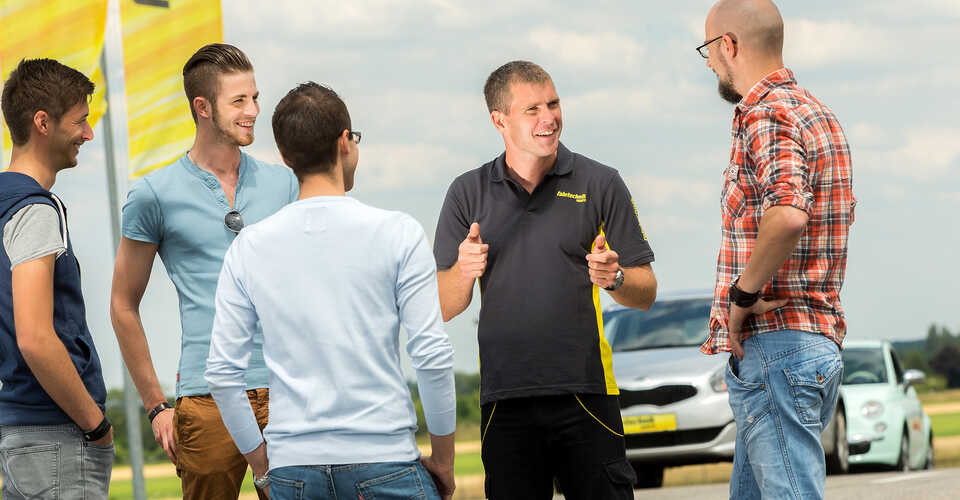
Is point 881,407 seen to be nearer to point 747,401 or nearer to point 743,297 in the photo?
point 747,401

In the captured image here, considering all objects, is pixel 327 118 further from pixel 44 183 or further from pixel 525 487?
pixel 525 487

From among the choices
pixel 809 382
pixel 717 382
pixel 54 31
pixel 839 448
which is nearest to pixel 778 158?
pixel 809 382

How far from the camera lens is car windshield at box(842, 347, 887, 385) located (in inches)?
577

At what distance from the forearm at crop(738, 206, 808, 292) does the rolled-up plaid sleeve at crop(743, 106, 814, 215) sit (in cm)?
4

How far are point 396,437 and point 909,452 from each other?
13.6m

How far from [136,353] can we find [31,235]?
76 centimetres

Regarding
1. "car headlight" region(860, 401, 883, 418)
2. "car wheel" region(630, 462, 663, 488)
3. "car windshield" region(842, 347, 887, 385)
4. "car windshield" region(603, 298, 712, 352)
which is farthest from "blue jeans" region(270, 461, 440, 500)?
"car windshield" region(842, 347, 887, 385)

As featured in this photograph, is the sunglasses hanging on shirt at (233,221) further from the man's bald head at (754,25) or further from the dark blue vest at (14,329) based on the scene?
the man's bald head at (754,25)

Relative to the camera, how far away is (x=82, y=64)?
11.4 metres

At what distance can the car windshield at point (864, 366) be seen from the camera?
577 inches

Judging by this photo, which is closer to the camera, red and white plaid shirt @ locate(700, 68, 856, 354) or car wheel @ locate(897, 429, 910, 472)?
red and white plaid shirt @ locate(700, 68, 856, 354)

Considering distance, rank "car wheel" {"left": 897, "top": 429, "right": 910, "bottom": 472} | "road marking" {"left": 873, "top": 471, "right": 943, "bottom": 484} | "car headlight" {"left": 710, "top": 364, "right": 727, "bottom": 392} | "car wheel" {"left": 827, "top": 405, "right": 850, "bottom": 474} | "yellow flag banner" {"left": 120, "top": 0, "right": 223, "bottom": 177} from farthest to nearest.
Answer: "car wheel" {"left": 897, "top": 429, "right": 910, "bottom": 472}
"car wheel" {"left": 827, "top": 405, "right": 850, "bottom": 474}
"road marking" {"left": 873, "top": 471, "right": 943, "bottom": 484}
"car headlight" {"left": 710, "top": 364, "right": 727, "bottom": 392}
"yellow flag banner" {"left": 120, "top": 0, "right": 223, "bottom": 177}

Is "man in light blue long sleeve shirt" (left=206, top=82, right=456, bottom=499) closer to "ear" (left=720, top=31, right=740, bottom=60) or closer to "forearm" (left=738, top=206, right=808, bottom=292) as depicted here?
"forearm" (left=738, top=206, right=808, bottom=292)

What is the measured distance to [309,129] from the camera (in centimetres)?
324
